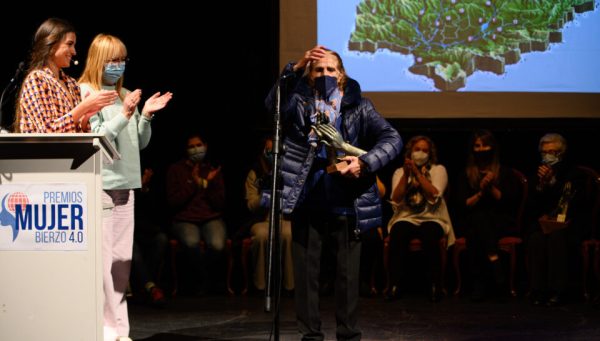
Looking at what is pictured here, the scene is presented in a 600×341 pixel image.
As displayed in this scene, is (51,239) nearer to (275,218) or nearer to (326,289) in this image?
(275,218)

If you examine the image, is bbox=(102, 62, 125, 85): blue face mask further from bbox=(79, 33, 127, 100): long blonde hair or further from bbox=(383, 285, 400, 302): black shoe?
bbox=(383, 285, 400, 302): black shoe

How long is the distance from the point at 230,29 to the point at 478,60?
221 centimetres

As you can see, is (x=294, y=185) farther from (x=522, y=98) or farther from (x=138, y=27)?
(x=138, y=27)

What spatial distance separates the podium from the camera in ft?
11.2

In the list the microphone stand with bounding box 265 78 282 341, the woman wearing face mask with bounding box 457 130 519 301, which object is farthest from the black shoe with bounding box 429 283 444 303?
the microphone stand with bounding box 265 78 282 341

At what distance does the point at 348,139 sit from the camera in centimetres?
428

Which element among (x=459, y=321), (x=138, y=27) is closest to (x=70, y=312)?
(x=459, y=321)

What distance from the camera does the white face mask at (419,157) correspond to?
6918 mm

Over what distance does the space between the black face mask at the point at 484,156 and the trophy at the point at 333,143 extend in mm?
2977

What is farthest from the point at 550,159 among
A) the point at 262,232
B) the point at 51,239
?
the point at 51,239

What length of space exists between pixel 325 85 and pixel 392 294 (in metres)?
2.77

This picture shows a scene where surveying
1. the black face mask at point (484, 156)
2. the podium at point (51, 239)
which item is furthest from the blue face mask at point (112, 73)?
the black face mask at point (484, 156)

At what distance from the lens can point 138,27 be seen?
7727 mm

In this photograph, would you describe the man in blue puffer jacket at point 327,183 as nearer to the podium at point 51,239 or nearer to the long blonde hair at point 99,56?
the long blonde hair at point 99,56
